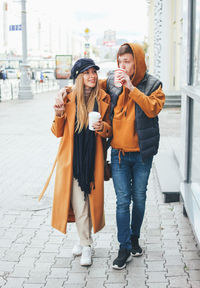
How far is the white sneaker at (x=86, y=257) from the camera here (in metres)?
3.78

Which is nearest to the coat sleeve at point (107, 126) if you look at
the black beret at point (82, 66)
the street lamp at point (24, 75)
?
the black beret at point (82, 66)

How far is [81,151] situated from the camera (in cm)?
362

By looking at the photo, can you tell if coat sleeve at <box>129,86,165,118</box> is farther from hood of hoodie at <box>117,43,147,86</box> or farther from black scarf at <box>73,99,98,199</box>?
black scarf at <box>73,99,98,199</box>

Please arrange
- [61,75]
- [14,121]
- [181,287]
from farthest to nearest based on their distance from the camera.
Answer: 1. [61,75]
2. [14,121]
3. [181,287]

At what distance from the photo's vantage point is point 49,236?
4.54 m

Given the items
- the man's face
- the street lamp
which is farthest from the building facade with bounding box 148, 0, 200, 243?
the street lamp

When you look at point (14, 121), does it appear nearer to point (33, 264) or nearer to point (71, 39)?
point (33, 264)

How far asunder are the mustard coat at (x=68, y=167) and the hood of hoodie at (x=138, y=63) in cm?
30

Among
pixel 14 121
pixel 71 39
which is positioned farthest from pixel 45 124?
pixel 71 39

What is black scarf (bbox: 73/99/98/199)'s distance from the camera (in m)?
3.62

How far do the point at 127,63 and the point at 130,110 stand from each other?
0.36 meters

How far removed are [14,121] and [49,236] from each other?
976cm

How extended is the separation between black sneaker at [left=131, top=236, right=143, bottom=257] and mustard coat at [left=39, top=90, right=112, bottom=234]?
0.39 metres

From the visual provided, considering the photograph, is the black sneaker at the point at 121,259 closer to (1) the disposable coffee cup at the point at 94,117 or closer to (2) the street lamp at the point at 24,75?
(1) the disposable coffee cup at the point at 94,117
